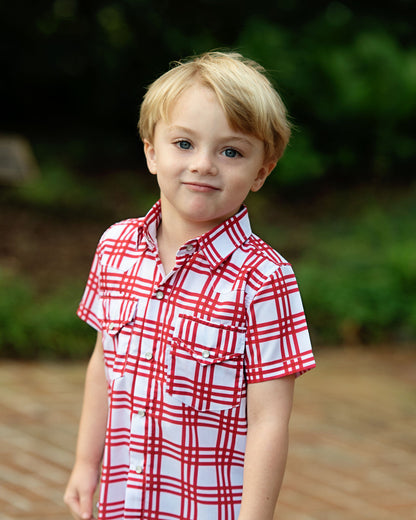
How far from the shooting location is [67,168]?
9109 mm

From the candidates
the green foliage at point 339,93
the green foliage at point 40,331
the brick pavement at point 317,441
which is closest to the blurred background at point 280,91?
Result: the green foliage at point 339,93

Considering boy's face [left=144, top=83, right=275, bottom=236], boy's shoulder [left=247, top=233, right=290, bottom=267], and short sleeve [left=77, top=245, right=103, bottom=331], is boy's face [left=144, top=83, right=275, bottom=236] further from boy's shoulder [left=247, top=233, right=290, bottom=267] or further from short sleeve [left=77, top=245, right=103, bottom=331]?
short sleeve [left=77, top=245, right=103, bottom=331]

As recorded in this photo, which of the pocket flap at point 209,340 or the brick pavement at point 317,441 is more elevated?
A: the pocket flap at point 209,340

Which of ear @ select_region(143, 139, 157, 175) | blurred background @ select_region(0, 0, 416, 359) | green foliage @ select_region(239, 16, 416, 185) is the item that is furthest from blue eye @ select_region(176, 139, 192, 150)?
green foliage @ select_region(239, 16, 416, 185)

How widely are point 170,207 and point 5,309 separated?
360cm

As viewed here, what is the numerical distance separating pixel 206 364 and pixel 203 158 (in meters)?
0.39

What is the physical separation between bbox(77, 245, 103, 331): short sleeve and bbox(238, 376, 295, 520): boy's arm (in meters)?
0.42

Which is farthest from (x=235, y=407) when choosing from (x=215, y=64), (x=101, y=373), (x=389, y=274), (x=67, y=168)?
(x=67, y=168)

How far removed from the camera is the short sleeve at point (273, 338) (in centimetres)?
145

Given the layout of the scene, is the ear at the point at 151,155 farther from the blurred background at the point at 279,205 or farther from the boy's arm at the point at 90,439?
the blurred background at the point at 279,205

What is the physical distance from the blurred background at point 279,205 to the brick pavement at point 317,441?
0.04 ft

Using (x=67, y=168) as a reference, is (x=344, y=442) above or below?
below

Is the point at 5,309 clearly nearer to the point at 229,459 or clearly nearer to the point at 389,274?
the point at 389,274

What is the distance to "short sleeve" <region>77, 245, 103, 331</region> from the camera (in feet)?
5.60
